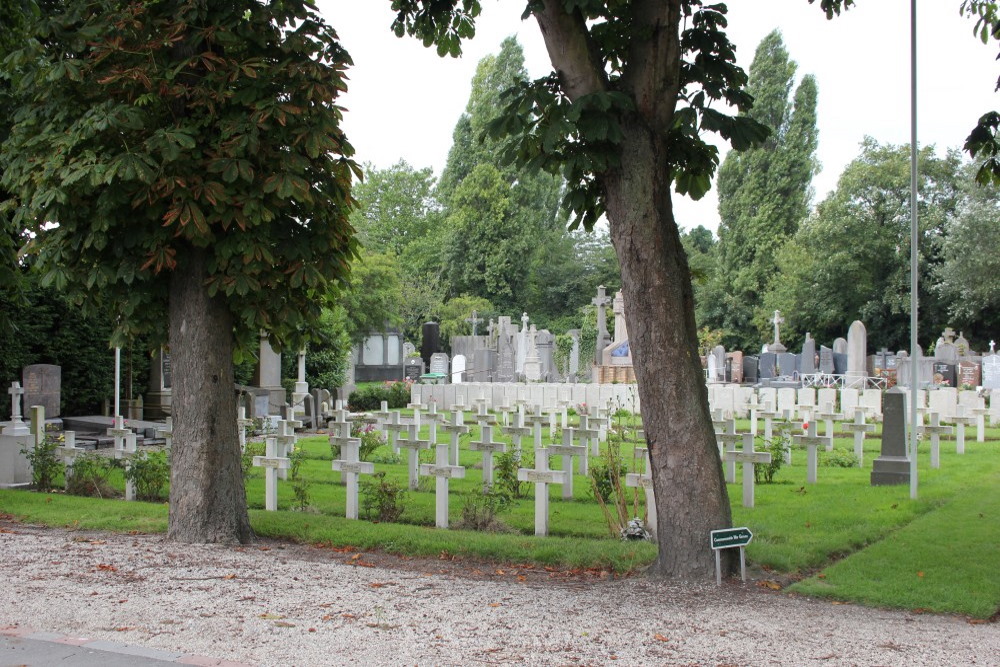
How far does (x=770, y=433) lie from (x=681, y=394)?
9195 millimetres

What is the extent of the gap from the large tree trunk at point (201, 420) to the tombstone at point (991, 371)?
27.8 meters

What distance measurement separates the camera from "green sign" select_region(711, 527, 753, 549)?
21.6 ft

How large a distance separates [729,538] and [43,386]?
15562mm

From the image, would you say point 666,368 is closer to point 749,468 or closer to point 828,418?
point 749,468

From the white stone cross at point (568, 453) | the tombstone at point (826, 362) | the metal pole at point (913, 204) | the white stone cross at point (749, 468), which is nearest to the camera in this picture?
the metal pole at point (913, 204)

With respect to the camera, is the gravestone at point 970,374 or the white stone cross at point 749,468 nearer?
the white stone cross at point 749,468

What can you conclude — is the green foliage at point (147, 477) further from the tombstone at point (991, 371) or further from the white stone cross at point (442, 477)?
the tombstone at point (991, 371)

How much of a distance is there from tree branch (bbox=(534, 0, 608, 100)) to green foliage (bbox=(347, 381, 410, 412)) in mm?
19144

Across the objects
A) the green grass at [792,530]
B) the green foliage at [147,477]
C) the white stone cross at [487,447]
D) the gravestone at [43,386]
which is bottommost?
the green grass at [792,530]

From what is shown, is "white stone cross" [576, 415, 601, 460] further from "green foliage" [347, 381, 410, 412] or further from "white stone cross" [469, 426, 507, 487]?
"green foliage" [347, 381, 410, 412]

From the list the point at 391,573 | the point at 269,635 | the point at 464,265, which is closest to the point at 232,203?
the point at 391,573

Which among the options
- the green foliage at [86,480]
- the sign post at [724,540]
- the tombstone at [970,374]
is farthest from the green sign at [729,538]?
the tombstone at [970,374]

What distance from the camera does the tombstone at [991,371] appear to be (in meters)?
29.5

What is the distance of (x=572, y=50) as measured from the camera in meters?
6.91
